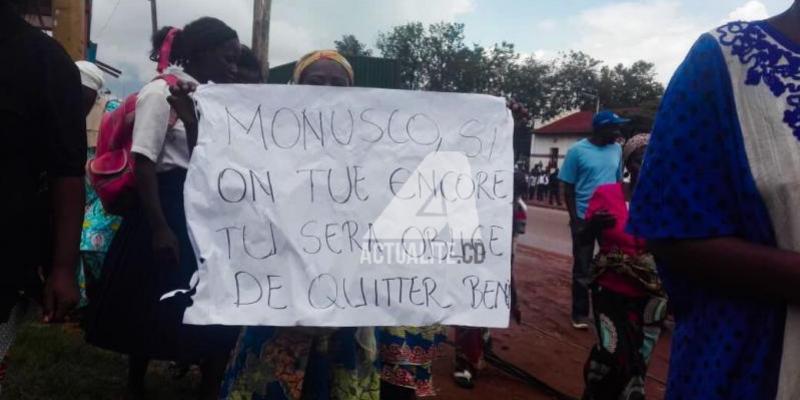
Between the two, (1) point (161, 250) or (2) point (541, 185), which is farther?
(2) point (541, 185)

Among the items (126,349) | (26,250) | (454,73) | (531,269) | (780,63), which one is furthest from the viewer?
(454,73)

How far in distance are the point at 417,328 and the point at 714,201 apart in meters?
1.33

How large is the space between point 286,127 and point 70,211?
66cm

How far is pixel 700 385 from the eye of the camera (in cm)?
121

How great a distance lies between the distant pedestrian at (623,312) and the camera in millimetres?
3127

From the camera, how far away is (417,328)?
2314 mm

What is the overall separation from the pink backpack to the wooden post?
5.32 ft

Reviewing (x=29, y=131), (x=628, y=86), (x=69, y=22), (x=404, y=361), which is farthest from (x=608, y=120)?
(x=628, y=86)

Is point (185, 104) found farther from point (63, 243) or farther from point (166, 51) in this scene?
point (166, 51)

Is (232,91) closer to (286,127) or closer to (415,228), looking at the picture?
(286,127)

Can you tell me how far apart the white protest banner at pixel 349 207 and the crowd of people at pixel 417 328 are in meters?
0.16

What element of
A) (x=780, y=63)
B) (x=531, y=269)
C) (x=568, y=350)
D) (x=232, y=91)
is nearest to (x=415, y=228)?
(x=232, y=91)

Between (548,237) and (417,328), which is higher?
(417,328)

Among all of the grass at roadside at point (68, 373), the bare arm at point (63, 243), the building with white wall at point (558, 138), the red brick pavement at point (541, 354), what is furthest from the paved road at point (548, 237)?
the building with white wall at point (558, 138)
